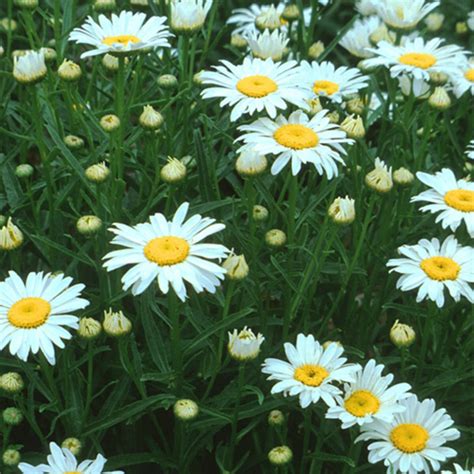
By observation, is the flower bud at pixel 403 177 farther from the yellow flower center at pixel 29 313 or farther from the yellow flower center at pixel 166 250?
the yellow flower center at pixel 29 313

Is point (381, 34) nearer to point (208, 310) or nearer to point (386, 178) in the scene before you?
point (386, 178)

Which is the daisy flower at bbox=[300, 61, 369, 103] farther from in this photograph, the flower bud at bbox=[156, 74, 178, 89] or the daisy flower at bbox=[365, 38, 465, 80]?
the flower bud at bbox=[156, 74, 178, 89]

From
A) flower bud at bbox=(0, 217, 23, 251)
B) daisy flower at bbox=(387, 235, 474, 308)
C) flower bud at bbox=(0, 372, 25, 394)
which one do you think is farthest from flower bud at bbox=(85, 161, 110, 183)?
daisy flower at bbox=(387, 235, 474, 308)

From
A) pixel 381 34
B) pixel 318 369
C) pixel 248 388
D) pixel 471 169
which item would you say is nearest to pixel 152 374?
pixel 248 388

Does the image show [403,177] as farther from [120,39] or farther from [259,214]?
[120,39]

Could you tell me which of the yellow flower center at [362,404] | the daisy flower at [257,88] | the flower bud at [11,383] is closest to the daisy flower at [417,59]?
the daisy flower at [257,88]

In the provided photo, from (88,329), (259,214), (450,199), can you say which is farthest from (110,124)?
(450,199)
